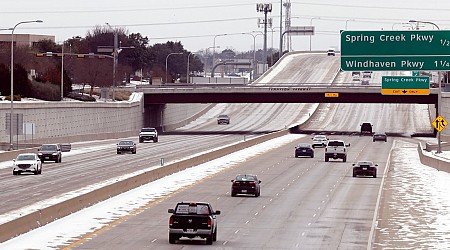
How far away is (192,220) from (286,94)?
103 metres

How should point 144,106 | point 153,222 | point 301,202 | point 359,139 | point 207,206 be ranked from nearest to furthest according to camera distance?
point 207,206
point 153,222
point 301,202
point 359,139
point 144,106

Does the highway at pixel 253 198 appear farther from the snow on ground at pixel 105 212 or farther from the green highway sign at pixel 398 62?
the green highway sign at pixel 398 62

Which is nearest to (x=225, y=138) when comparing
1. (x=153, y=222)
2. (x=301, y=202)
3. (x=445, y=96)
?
(x=445, y=96)

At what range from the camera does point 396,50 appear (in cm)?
6919

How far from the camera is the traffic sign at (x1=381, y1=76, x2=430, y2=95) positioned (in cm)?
10031

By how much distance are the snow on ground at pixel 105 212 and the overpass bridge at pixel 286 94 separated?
54176mm

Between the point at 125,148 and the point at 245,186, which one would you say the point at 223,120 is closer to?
the point at 125,148

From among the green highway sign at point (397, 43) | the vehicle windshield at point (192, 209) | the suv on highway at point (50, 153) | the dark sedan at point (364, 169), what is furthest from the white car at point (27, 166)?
the vehicle windshield at point (192, 209)

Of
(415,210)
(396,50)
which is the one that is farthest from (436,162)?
(415,210)

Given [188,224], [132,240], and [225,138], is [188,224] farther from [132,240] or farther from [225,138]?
[225,138]

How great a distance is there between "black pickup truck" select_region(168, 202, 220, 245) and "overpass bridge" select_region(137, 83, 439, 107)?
101 m

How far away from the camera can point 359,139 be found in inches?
5094

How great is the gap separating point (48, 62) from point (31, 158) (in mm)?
131723

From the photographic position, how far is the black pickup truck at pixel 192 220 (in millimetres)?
34312
